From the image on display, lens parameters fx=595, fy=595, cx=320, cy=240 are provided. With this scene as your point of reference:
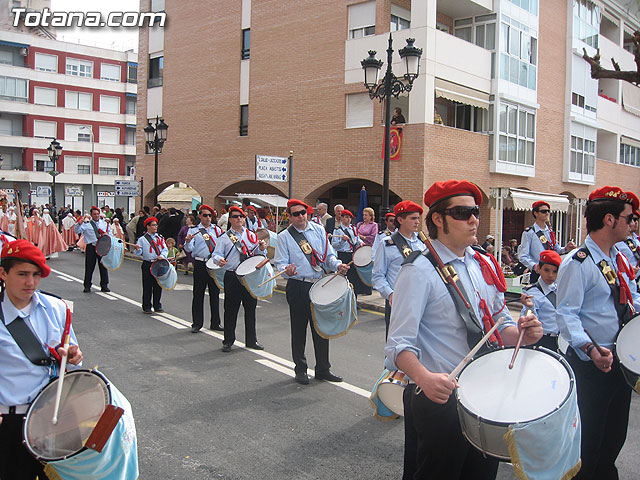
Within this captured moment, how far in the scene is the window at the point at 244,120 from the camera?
26.7 metres

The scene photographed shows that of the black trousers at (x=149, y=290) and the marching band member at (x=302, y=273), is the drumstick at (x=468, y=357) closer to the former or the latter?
the marching band member at (x=302, y=273)

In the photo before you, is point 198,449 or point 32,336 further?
point 198,449

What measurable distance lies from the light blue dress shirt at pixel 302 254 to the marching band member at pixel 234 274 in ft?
5.57

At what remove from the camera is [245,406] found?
6223 millimetres

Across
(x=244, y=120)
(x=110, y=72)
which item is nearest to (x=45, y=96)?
(x=110, y=72)

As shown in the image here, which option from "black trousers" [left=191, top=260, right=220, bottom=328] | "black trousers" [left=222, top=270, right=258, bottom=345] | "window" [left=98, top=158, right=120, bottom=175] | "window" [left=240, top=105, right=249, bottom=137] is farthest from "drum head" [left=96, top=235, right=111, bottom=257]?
"window" [left=98, top=158, right=120, bottom=175]

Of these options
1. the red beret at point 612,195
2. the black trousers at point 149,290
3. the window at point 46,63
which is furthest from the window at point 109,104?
the red beret at point 612,195

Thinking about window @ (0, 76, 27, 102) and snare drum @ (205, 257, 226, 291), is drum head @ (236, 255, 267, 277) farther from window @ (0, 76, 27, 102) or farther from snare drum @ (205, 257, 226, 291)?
window @ (0, 76, 27, 102)

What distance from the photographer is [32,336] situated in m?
3.37

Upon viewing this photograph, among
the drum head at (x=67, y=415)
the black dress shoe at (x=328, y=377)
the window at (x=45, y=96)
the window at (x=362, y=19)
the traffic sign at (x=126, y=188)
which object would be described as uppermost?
the window at (x=45, y=96)

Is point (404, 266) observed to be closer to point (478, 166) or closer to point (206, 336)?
point (206, 336)

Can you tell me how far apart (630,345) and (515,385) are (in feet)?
4.69

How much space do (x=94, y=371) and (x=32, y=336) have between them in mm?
432

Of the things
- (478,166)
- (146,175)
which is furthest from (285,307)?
(146,175)
